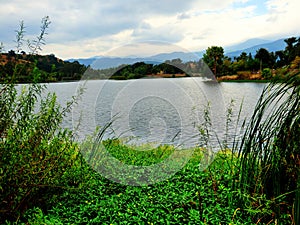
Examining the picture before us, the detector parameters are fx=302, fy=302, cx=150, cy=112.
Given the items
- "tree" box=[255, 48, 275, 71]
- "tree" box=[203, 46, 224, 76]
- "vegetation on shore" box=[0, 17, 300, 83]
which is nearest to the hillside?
"vegetation on shore" box=[0, 17, 300, 83]

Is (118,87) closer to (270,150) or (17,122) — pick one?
(17,122)

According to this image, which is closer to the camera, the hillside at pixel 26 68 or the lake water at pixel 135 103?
the hillside at pixel 26 68

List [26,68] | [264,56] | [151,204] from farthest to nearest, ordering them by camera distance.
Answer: [264,56] → [26,68] → [151,204]

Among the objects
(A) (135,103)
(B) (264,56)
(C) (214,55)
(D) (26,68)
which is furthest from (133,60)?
(B) (264,56)

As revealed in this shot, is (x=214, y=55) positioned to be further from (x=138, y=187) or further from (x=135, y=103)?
(x=138, y=187)

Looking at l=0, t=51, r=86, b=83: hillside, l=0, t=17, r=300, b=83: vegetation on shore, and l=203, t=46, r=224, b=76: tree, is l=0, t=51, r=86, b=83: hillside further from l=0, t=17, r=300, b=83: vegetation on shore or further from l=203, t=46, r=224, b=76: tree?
l=203, t=46, r=224, b=76: tree

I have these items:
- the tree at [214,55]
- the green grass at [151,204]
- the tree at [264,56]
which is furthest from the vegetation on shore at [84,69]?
the tree at [264,56]

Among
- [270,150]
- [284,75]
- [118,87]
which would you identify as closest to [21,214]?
[118,87]

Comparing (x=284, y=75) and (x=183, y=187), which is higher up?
(x=284, y=75)

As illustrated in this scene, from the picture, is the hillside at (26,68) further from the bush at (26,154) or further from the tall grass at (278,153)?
the tall grass at (278,153)

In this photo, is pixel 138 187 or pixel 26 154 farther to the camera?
pixel 138 187

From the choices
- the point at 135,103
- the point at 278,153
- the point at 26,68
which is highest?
the point at 26,68

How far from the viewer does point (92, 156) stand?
3232 millimetres

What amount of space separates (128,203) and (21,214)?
0.81 m
